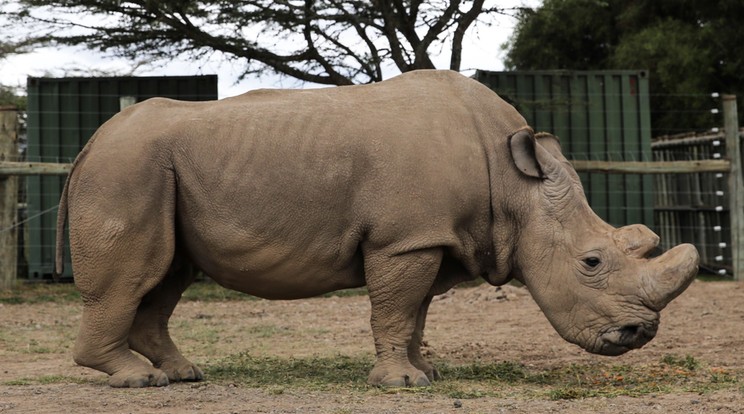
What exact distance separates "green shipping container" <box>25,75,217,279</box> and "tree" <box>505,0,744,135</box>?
21.2 feet

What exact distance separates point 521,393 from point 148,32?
32.7 ft

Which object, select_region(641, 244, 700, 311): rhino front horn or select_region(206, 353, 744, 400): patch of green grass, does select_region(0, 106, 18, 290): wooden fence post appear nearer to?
select_region(206, 353, 744, 400): patch of green grass

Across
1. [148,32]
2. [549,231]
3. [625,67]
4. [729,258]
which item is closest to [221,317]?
[148,32]

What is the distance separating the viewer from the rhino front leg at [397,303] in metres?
6.91

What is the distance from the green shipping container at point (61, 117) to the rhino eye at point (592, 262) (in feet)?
30.9

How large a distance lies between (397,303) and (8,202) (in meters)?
8.42

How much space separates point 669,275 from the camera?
671cm

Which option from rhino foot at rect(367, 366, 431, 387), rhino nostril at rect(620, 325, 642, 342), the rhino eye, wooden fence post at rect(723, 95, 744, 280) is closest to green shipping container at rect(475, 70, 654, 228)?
wooden fence post at rect(723, 95, 744, 280)

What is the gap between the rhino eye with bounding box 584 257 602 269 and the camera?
6965mm

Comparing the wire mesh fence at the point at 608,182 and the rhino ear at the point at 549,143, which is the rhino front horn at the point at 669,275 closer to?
the rhino ear at the point at 549,143

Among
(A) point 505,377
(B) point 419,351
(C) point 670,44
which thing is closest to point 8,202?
(B) point 419,351

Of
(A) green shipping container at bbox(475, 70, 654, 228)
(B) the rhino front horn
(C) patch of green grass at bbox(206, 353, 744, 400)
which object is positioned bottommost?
(C) patch of green grass at bbox(206, 353, 744, 400)

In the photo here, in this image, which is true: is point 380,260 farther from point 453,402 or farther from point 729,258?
point 729,258

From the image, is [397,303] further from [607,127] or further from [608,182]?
[607,127]
